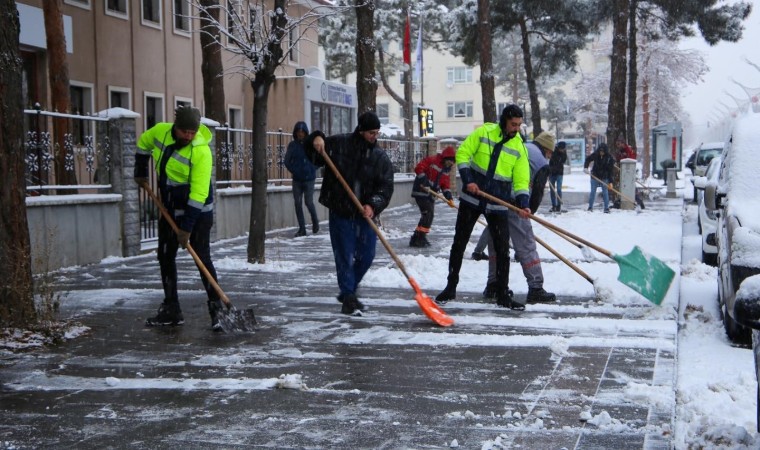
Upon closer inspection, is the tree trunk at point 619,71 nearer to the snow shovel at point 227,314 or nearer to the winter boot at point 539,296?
the winter boot at point 539,296

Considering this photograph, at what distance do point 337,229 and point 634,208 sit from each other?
18238 millimetres

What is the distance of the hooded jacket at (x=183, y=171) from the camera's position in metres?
7.82

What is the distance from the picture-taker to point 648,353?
7070 millimetres

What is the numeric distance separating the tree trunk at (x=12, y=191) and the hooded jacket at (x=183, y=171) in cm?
105

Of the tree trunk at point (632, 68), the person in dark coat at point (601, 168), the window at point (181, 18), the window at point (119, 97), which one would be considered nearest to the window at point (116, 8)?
the window at point (119, 97)

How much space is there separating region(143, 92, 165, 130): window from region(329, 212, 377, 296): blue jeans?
52.7 ft

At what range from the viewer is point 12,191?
24.9ft

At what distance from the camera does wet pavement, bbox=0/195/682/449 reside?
5062 mm

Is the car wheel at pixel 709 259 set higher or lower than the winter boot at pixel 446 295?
lower

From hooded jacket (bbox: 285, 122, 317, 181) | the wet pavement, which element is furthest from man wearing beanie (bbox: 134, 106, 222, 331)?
hooded jacket (bbox: 285, 122, 317, 181)

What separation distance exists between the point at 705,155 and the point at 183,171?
1337 inches

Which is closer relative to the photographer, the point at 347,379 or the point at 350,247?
the point at 347,379

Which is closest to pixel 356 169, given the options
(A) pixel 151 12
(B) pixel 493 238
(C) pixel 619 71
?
(B) pixel 493 238

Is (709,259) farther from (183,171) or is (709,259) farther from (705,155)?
(705,155)
